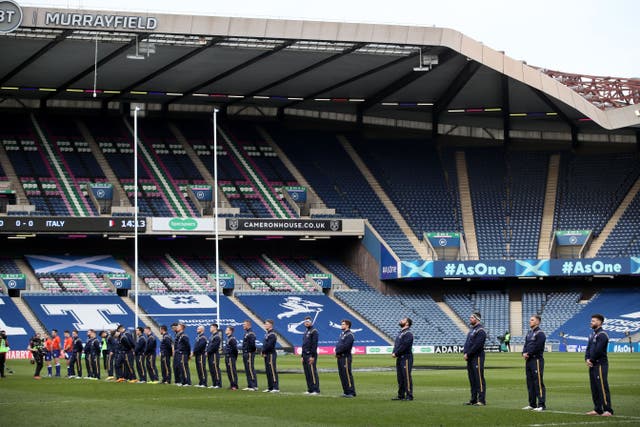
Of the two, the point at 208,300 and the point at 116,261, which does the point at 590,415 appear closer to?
the point at 208,300

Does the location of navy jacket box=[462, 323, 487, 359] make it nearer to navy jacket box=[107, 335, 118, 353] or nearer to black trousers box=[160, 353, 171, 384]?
black trousers box=[160, 353, 171, 384]

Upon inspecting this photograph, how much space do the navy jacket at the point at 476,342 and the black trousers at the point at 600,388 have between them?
2977mm

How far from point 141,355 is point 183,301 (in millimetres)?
29570

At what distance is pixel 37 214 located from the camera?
64312 mm

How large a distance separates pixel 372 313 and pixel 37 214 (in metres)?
21.1

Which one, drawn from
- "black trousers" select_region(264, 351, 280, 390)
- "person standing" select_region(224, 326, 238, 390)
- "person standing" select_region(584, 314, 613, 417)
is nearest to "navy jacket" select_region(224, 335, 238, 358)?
"person standing" select_region(224, 326, 238, 390)

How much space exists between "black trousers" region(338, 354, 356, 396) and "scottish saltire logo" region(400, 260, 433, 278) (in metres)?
42.3

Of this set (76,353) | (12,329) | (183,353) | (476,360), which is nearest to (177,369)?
(183,353)

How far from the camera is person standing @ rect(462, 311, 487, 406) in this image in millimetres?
23188

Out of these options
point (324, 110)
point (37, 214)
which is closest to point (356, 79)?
point (324, 110)

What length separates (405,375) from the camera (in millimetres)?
24641

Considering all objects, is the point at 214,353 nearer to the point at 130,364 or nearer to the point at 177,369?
the point at 177,369

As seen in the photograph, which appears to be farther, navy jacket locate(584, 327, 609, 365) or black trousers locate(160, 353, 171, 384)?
black trousers locate(160, 353, 171, 384)

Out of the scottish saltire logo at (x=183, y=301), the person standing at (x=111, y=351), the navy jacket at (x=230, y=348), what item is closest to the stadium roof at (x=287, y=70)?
the scottish saltire logo at (x=183, y=301)
